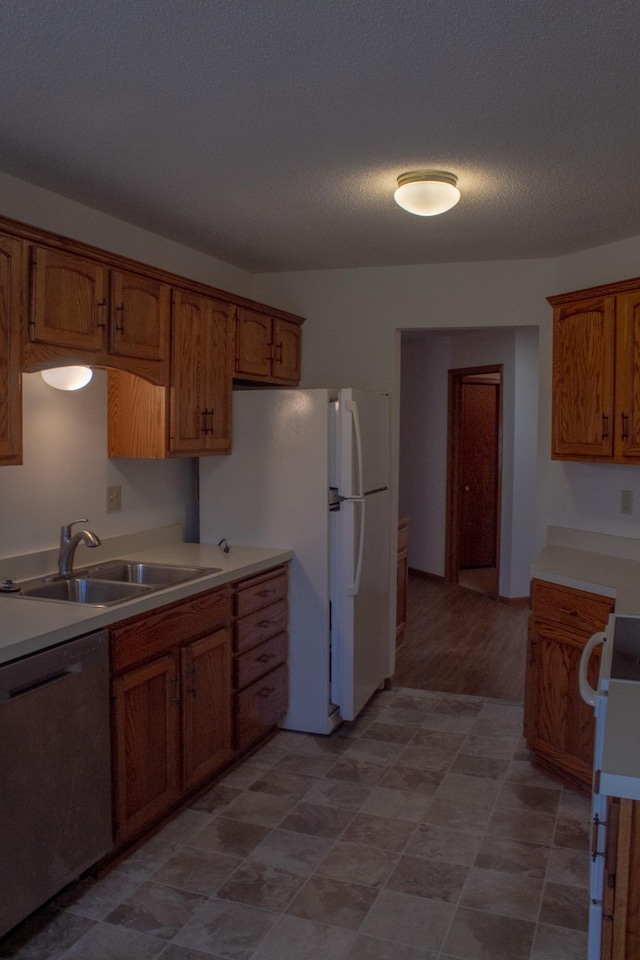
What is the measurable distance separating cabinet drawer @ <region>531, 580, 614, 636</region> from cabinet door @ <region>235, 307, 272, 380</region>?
170cm

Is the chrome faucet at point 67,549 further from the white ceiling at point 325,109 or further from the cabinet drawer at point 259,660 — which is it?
the white ceiling at point 325,109

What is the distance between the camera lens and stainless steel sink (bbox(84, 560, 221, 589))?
10.3ft

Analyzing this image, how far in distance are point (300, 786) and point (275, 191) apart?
2391 millimetres

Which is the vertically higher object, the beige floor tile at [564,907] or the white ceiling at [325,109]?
the white ceiling at [325,109]

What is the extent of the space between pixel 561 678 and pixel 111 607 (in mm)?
1839

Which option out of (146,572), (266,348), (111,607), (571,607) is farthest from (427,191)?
(146,572)

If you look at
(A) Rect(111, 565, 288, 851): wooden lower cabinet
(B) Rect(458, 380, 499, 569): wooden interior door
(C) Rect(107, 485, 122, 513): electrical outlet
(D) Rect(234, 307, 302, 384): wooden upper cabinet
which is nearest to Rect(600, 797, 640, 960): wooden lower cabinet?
(A) Rect(111, 565, 288, 851): wooden lower cabinet

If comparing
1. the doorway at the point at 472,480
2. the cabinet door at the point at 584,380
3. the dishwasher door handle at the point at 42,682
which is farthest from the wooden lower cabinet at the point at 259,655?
the doorway at the point at 472,480

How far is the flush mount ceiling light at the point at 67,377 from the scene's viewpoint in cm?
287

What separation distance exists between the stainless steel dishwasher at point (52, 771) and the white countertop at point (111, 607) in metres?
0.05

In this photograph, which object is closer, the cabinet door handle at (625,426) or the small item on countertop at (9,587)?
the small item on countertop at (9,587)

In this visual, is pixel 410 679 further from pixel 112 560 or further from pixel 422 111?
pixel 422 111

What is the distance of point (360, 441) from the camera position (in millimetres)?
3588

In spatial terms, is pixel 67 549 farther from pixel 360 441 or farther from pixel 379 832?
pixel 379 832
